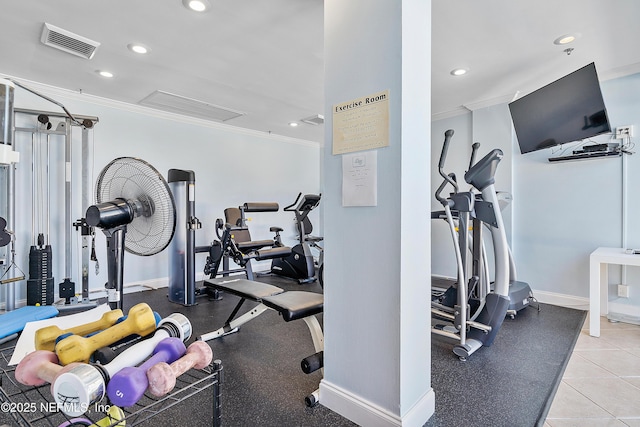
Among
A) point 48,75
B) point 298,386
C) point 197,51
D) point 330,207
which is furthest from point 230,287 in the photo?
point 48,75

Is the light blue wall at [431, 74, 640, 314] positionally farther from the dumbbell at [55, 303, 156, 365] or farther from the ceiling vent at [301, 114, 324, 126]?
the dumbbell at [55, 303, 156, 365]

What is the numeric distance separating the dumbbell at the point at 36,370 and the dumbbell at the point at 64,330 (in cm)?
12

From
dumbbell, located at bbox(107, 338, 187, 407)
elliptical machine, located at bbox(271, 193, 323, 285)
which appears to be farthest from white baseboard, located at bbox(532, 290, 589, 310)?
dumbbell, located at bbox(107, 338, 187, 407)

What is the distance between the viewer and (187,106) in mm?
4191

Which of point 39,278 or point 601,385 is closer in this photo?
point 601,385

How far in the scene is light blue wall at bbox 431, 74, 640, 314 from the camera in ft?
10.5

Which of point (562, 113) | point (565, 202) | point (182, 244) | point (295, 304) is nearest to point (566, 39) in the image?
point (562, 113)

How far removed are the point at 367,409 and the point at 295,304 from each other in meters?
0.64

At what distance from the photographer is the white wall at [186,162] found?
11.9ft

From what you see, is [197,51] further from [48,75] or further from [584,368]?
Answer: [584,368]

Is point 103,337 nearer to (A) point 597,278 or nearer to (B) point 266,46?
(B) point 266,46

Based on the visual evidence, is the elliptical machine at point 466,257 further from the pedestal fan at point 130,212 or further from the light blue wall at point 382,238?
the pedestal fan at point 130,212

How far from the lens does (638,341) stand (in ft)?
8.70

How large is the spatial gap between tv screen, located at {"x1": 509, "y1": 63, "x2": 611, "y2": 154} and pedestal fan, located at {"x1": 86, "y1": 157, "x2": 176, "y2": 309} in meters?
3.43
